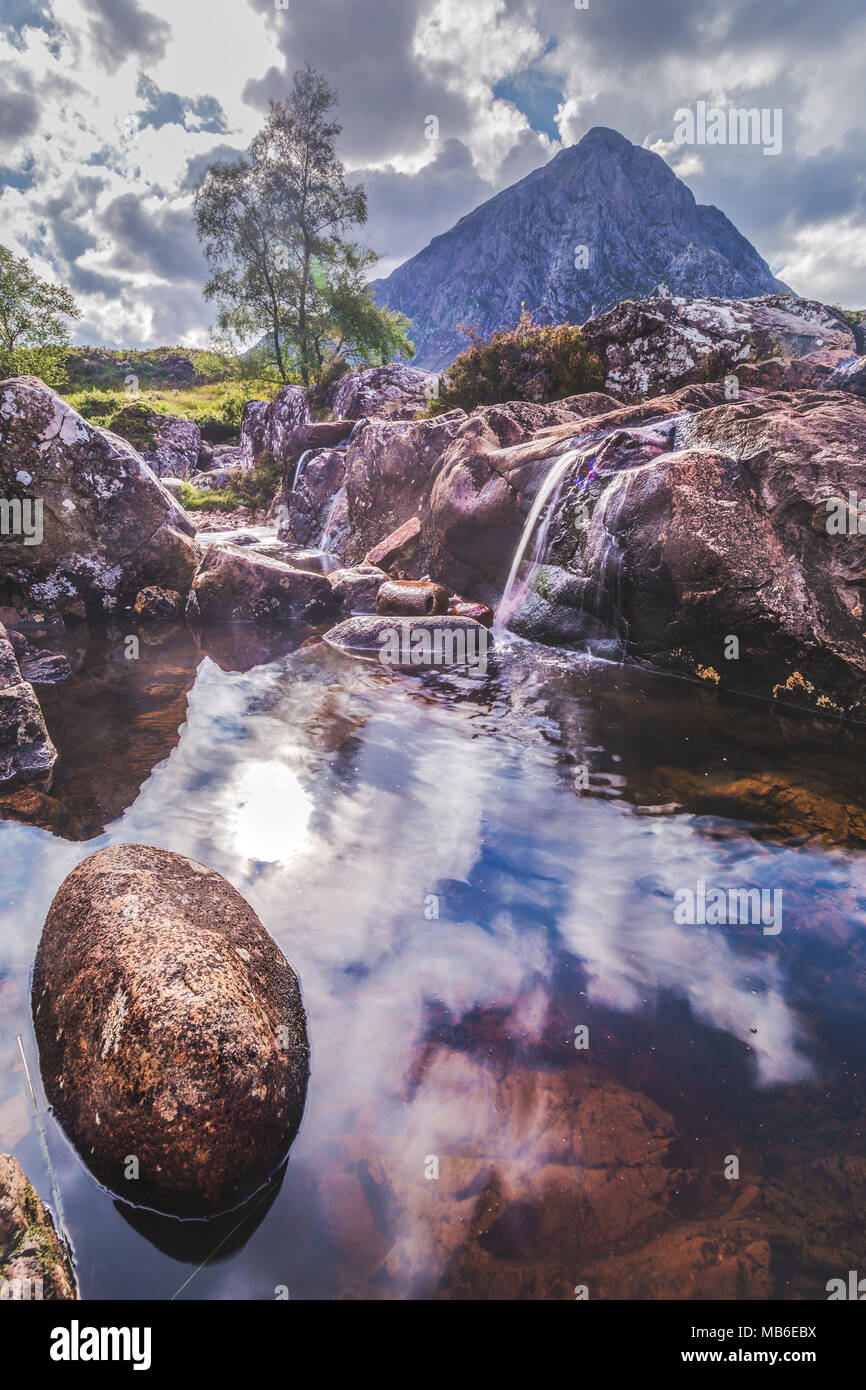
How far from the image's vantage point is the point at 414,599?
12.4 m

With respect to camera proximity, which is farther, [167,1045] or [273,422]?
[273,422]

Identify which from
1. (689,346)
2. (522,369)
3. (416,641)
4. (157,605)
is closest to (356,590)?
(416,641)

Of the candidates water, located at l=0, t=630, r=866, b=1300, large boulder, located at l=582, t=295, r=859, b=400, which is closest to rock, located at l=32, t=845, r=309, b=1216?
water, located at l=0, t=630, r=866, b=1300

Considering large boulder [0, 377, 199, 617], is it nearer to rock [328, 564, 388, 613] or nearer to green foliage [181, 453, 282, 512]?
rock [328, 564, 388, 613]

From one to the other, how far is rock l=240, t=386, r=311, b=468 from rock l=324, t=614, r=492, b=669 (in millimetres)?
20730

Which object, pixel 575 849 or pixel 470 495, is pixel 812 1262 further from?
pixel 470 495

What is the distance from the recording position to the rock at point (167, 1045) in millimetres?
2471

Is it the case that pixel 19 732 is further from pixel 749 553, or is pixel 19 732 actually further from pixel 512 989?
pixel 749 553

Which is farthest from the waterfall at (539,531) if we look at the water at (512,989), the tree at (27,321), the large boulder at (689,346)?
the tree at (27,321)

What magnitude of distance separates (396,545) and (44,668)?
375 inches

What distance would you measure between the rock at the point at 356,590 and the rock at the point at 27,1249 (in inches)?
506

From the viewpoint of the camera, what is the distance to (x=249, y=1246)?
2.41 metres

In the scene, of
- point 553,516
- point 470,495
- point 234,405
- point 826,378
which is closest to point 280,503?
point 470,495

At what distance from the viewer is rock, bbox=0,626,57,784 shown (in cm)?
618
